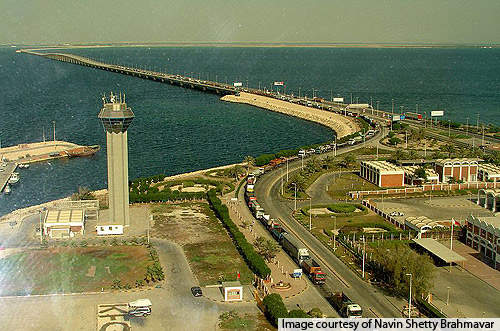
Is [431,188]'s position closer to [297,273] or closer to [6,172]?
[297,273]

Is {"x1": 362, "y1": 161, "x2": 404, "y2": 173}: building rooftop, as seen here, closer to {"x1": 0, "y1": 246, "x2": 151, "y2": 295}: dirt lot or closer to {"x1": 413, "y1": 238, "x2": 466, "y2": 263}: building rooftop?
{"x1": 413, "y1": 238, "x2": 466, "y2": 263}: building rooftop

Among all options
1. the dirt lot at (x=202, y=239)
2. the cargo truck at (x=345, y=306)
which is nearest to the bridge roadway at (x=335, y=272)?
the cargo truck at (x=345, y=306)

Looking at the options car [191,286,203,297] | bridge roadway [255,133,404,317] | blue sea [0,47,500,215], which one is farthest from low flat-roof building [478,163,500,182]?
car [191,286,203,297]

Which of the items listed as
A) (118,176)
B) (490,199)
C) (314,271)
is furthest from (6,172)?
(490,199)

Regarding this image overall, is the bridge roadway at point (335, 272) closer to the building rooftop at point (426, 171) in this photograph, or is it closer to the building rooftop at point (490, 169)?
the building rooftop at point (426, 171)

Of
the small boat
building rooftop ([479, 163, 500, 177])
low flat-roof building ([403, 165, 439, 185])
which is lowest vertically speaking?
the small boat

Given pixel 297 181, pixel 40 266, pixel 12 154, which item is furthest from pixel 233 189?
pixel 12 154
